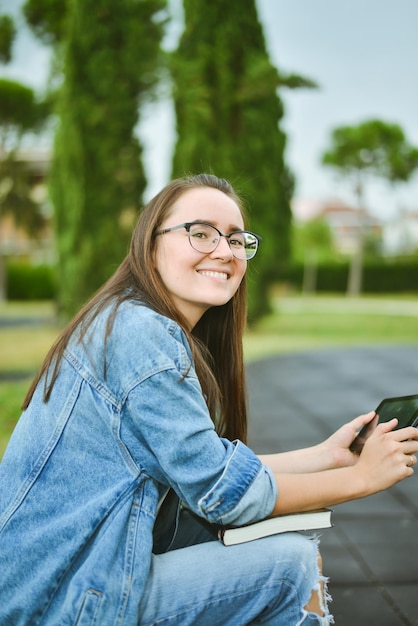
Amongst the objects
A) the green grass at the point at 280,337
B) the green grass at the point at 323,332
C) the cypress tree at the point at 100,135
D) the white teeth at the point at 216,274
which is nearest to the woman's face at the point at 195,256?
the white teeth at the point at 216,274

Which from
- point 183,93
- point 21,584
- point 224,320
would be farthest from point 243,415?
point 183,93

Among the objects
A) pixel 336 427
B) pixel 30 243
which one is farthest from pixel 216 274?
pixel 30 243

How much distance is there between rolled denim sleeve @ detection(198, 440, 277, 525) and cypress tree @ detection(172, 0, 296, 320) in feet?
32.7

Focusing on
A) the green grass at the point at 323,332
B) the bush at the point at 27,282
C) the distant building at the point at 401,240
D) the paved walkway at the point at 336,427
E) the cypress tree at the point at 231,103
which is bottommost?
the bush at the point at 27,282

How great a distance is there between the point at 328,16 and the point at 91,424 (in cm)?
1154

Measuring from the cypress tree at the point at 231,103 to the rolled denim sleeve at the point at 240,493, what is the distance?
392 inches

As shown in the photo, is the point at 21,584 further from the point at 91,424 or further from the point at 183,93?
the point at 183,93

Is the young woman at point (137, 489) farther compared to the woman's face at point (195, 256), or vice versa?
the woman's face at point (195, 256)

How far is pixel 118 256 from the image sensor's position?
12297 mm

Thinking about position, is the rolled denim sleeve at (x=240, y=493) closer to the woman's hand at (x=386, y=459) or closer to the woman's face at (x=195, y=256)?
the woman's hand at (x=386, y=459)

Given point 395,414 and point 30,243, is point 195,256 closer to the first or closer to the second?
point 395,414

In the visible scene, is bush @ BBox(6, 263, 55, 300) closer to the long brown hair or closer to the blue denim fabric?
the long brown hair

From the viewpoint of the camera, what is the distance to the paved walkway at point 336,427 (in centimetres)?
227

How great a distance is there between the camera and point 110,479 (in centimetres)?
136
